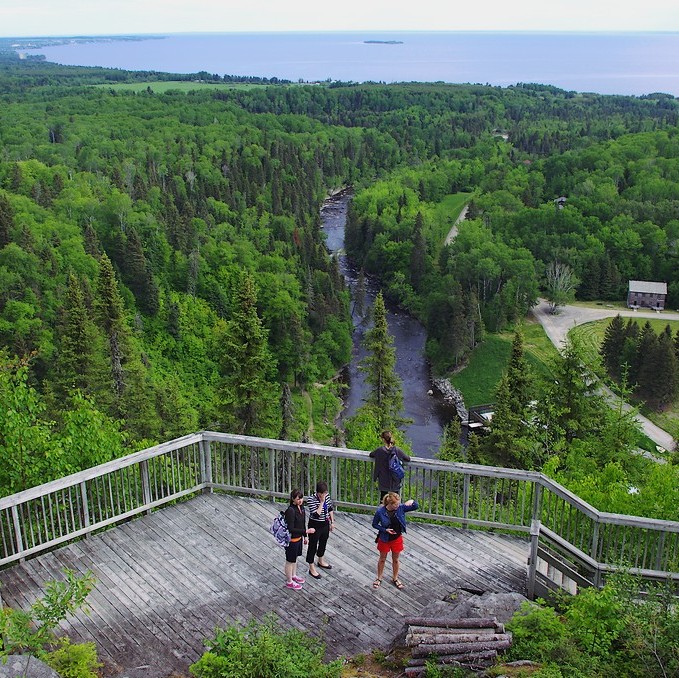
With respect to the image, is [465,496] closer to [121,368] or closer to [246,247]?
[121,368]

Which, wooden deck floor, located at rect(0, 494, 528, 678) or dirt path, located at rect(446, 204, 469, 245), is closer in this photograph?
wooden deck floor, located at rect(0, 494, 528, 678)

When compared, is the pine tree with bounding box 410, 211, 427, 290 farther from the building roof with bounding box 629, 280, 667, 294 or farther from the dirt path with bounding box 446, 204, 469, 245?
the building roof with bounding box 629, 280, 667, 294

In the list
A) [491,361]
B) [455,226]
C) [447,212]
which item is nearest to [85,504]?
[491,361]

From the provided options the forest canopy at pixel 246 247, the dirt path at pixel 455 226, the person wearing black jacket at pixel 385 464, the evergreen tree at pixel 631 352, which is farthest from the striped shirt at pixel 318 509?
the dirt path at pixel 455 226

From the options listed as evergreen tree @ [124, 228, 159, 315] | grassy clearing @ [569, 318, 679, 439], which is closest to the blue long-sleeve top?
grassy clearing @ [569, 318, 679, 439]

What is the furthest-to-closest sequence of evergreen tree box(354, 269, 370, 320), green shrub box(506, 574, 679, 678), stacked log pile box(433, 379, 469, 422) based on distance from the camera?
evergreen tree box(354, 269, 370, 320) → stacked log pile box(433, 379, 469, 422) → green shrub box(506, 574, 679, 678)

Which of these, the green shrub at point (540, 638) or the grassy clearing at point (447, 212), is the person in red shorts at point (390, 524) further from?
the grassy clearing at point (447, 212)

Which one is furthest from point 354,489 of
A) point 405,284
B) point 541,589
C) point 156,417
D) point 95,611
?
point 405,284
